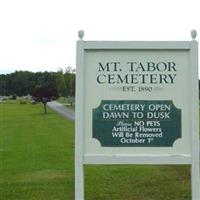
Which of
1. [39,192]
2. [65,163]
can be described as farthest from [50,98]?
[39,192]

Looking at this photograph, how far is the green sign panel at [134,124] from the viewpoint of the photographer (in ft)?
24.1

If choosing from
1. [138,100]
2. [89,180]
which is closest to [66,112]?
[89,180]

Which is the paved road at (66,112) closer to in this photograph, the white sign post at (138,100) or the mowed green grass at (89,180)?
the mowed green grass at (89,180)

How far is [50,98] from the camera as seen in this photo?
6088 cm

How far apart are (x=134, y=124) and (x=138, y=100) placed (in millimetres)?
313

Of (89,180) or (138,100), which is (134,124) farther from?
(89,180)

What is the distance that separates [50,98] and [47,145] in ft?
136

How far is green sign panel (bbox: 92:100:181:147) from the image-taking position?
7352 millimetres

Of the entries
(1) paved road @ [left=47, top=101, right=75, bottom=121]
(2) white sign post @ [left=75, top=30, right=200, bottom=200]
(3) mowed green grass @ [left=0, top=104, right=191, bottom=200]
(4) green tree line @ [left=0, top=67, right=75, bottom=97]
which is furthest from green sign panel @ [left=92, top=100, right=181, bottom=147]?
(4) green tree line @ [left=0, top=67, right=75, bottom=97]

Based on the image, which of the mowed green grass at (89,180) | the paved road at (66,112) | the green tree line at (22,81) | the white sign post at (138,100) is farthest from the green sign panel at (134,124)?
the green tree line at (22,81)

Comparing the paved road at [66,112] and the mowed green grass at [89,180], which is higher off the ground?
the mowed green grass at [89,180]

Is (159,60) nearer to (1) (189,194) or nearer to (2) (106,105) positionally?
(2) (106,105)

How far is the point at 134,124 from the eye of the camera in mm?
7371

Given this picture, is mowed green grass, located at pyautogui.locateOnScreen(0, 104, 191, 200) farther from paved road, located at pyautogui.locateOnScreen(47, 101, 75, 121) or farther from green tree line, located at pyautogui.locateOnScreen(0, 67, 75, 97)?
green tree line, located at pyautogui.locateOnScreen(0, 67, 75, 97)
